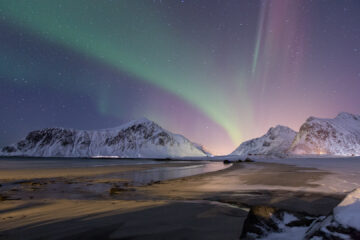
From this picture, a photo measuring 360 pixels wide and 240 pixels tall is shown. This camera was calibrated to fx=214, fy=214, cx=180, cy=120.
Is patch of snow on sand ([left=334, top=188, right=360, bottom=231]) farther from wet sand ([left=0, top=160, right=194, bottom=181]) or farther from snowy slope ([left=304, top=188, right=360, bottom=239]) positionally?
wet sand ([left=0, top=160, right=194, bottom=181])

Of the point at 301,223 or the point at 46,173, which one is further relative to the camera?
the point at 46,173

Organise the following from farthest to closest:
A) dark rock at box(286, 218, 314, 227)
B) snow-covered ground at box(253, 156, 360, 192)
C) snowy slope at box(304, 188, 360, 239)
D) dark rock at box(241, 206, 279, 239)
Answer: snow-covered ground at box(253, 156, 360, 192) → dark rock at box(286, 218, 314, 227) → dark rock at box(241, 206, 279, 239) → snowy slope at box(304, 188, 360, 239)

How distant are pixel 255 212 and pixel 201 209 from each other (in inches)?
66.9

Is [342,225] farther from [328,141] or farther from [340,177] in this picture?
[328,141]

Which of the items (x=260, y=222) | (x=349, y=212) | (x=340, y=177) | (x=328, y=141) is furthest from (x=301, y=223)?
(x=328, y=141)

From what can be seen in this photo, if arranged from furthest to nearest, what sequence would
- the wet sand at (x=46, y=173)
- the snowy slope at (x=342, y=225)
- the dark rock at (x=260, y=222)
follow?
1. the wet sand at (x=46, y=173)
2. the dark rock at (x=260, y=222)
3. the snowy slope at (x=342, y=225)

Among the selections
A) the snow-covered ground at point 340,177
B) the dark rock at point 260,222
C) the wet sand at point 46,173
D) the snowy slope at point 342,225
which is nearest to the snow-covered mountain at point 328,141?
the snow-covered ground at point 340,177

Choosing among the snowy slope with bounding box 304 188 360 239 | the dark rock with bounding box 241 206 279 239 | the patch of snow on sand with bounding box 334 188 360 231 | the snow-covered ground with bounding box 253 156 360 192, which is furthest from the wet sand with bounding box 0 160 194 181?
the patch of snow on sand with bounding box 334 188 360 231

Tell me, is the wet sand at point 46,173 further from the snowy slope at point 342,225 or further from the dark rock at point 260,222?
the snowy slope at point 342,225

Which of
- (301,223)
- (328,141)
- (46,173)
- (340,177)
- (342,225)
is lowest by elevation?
(46,173)

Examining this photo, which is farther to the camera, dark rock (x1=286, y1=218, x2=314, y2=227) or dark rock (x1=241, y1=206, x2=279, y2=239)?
dark rock (x1=286, y1=218, x2=314, y2=227)

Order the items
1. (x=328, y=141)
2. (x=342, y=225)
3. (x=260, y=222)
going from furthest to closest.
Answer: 1. (x=328, y=141)
2. (x=260, y=222)
3. (x=342, y=225)

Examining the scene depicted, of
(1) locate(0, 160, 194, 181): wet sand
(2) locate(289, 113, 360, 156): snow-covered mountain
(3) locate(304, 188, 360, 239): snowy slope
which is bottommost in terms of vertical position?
(1) locate(0, 160, 194, 181): wet sand

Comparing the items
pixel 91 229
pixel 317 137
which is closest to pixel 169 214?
pixel 91 229
